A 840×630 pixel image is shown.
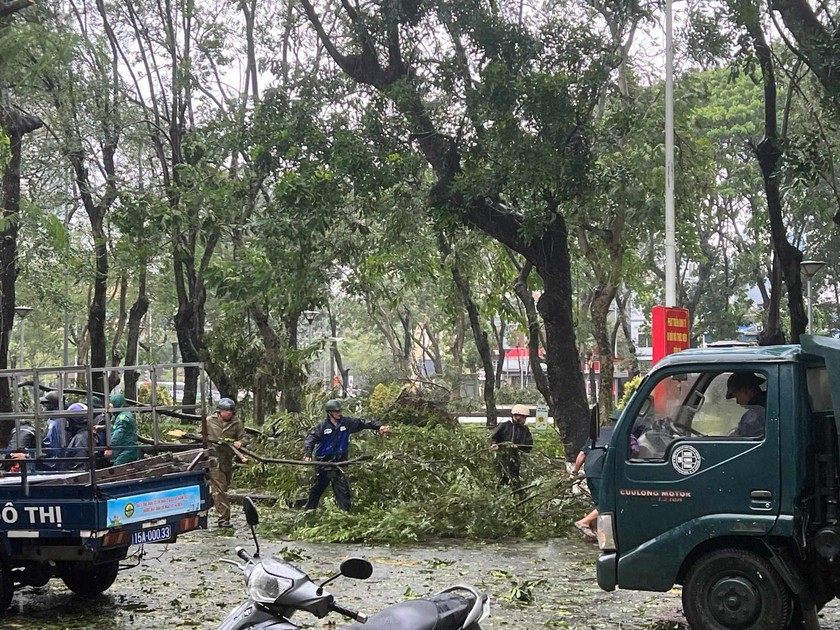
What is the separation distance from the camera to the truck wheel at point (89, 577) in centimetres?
970

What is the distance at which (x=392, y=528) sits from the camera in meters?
12.9

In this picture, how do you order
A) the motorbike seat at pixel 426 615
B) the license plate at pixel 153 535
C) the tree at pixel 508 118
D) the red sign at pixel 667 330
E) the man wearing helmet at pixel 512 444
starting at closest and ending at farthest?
1. the motorbike seat at pixel 426 615
2. the license plate at pixel 153 535
3. the man wearing helmet at pixel 512 444
4. the red sign at pixel 667 330
5. the tree at pixel 508 118

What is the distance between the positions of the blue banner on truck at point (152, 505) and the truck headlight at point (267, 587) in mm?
4423

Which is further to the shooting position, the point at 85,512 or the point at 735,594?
the point at 85,512

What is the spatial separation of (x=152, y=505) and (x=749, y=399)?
16.0ft

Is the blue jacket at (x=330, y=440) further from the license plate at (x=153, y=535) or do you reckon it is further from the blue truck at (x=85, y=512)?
the license plate at (x=153, y=535)

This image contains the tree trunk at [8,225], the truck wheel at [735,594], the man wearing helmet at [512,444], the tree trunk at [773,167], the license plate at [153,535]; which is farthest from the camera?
the tree trunk at [8,225]

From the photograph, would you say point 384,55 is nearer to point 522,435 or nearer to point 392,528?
point 522,435

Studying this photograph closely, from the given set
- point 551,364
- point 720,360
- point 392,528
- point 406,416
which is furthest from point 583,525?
point 406,416

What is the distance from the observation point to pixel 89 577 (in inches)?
383

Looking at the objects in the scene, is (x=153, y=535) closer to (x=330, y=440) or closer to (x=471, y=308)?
(x=330, y=440)

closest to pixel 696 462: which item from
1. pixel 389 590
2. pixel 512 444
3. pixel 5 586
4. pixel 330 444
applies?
pixel 389 590

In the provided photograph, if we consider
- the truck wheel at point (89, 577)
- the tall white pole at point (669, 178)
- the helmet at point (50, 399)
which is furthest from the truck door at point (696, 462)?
the tall white pole at point (669, 178)

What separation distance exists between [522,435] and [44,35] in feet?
27.0
